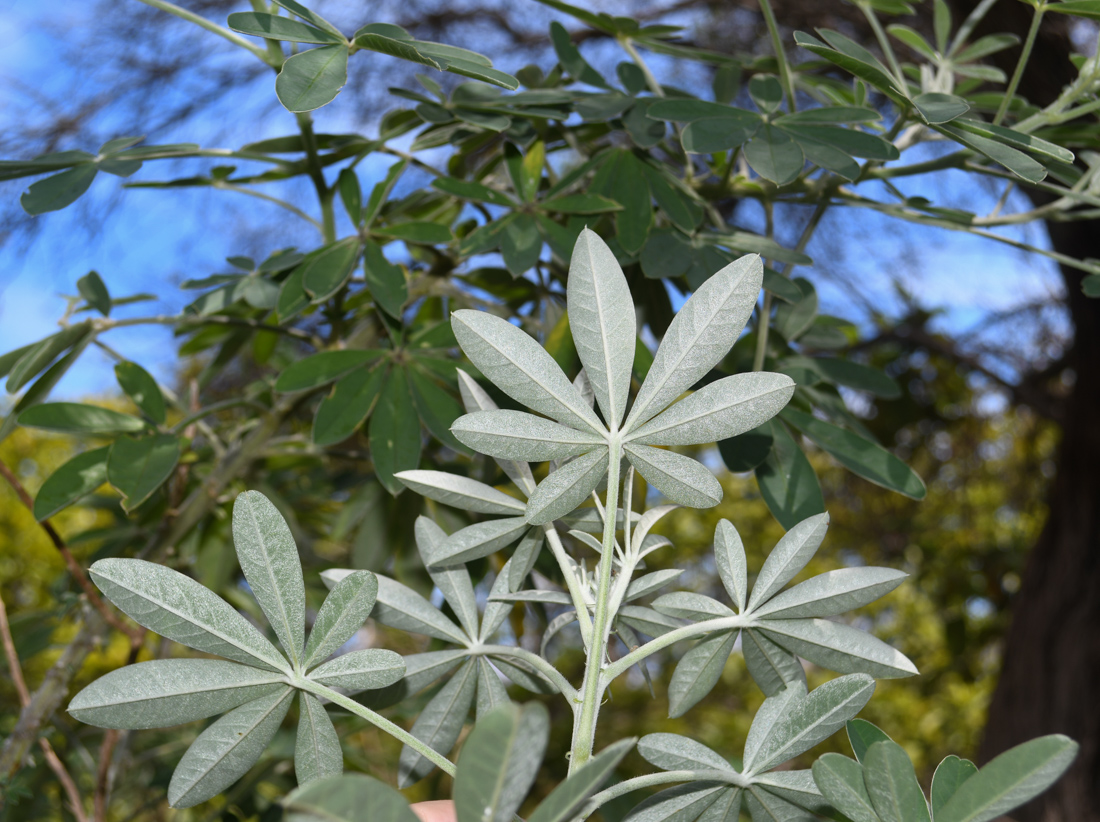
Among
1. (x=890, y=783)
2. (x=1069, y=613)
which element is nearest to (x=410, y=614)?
(x=890, y=783)

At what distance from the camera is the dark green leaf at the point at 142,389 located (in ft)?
2.33

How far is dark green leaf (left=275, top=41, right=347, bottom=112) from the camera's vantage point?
0.44 m

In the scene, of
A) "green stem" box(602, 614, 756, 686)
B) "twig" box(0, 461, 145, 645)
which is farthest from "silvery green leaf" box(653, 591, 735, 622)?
"twig" box(0, 461, 145, 645)

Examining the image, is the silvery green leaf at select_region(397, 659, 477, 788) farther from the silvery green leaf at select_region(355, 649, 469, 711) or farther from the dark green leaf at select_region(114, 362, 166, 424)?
the dark green leaf at select_region(114, 362, 166, 424)

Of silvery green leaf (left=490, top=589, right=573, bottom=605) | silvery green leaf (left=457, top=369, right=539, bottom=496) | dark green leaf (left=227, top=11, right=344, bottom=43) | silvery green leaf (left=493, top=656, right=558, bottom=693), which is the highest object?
dark green leaf (left=227, top=11, right=344, bottom=43)

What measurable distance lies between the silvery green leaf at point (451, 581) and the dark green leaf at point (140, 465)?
0.29m

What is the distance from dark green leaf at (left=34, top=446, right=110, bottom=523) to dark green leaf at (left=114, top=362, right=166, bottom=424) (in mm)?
55

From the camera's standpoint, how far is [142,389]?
0.72 metres

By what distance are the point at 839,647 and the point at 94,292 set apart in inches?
28.5

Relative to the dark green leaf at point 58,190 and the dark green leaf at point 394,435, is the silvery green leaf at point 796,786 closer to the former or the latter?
the dark green leaf at point 394,435

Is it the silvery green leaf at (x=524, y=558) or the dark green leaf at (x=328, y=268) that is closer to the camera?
the silvery green leaf at (x=524, y=558)

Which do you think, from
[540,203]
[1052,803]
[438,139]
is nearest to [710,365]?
[540,203]

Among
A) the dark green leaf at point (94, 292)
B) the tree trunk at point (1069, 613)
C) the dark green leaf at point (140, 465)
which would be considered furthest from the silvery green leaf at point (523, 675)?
the tree trunk at point (1069, 613)

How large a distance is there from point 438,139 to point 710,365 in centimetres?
50
